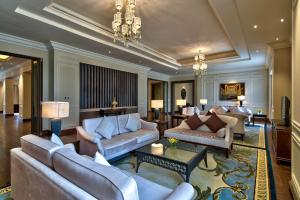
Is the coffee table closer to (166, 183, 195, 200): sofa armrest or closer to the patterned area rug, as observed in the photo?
the patterned area rug

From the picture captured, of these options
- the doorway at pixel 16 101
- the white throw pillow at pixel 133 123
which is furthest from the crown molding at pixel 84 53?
the white throw pillow at pixel 133 123

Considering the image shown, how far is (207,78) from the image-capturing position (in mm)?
10523

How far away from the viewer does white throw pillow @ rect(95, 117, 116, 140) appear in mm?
3332

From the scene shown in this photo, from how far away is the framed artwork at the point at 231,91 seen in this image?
9.30 meters

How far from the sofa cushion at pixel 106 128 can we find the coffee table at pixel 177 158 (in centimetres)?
100

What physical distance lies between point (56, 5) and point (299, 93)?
458 cm

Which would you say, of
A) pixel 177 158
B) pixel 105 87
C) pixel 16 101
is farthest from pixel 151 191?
pixel 16 101

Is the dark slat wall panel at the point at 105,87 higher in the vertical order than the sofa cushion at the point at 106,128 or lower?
higher

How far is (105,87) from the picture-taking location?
6930 millimetres

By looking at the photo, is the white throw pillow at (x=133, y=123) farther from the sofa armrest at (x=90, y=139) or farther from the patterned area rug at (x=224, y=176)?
the sofa armrest at (x=90, y=139)

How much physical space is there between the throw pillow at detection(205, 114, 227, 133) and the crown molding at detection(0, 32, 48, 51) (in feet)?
17.9

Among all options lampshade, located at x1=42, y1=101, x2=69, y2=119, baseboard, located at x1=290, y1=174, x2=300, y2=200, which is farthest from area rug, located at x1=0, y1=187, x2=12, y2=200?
baseboard, located at x1=290, y1=174, x2=300, y2=200

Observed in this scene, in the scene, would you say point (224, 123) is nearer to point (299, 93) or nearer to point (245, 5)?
point (299, 93)

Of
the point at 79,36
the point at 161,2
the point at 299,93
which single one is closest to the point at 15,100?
the point at 79,36
